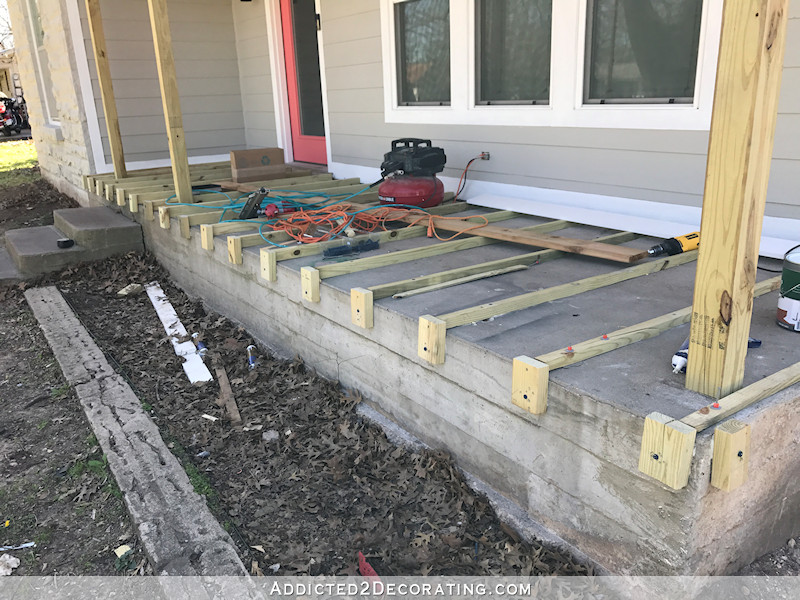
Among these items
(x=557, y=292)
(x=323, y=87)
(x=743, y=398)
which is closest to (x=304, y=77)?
(x=323, y=87)

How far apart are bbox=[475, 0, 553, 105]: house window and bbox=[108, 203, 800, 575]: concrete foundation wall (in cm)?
261

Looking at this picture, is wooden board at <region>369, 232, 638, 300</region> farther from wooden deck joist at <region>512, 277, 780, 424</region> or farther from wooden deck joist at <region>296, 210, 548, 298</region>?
wooden deck joist at <region>512, 277, 780, 424</region>

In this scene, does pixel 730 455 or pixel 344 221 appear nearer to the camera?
pixel 730 455

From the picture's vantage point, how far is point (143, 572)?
7.68ft

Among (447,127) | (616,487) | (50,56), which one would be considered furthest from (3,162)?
(616,487)

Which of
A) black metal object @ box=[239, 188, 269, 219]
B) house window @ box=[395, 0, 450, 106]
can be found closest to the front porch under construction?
black metal object @ box=[239, 188, 269, 219]

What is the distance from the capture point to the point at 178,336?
15.4 feet

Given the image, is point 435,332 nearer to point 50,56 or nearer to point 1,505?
point 1,505

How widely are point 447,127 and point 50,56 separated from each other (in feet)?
20.8

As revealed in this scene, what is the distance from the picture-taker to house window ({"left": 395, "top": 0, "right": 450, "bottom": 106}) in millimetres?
5348

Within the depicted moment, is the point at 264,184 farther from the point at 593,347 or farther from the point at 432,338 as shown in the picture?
the point at 593,347

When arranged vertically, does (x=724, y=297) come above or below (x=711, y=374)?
above

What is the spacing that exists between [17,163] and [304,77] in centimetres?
1210

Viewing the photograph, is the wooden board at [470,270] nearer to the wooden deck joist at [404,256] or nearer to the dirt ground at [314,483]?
the wooden deck joist at [404,256]
